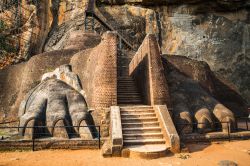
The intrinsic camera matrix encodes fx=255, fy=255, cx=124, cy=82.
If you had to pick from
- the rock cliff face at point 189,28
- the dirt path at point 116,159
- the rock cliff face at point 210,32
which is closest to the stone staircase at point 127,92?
Answer: the dirt path at point 116,159

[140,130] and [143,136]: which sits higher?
[140,130]

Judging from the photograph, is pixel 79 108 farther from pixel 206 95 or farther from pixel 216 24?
pixel 216 24

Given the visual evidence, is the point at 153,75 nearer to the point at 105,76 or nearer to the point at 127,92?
the point at 105,76

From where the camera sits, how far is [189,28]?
26.5 meters

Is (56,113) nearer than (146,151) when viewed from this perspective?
No

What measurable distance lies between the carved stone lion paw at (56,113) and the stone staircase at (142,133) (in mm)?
1498

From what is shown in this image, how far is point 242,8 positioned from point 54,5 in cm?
2203

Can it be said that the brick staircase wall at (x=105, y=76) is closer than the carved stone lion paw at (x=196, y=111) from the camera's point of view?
Yes

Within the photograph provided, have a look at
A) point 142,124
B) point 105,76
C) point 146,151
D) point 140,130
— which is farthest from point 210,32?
point 146,151

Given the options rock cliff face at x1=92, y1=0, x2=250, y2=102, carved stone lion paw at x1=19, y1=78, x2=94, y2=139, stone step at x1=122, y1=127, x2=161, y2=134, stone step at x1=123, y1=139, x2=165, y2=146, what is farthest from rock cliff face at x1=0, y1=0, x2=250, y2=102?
stone step at x1=123, y1=139, x2=165, y2=146

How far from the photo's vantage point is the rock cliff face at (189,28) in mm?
24422

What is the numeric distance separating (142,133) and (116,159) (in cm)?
163

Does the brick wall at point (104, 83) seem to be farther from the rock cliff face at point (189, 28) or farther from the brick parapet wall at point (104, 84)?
the rock cliff face at point (189, 28)

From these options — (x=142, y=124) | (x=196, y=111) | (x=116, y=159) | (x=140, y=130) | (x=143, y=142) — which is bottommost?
(x=116, y=159)
